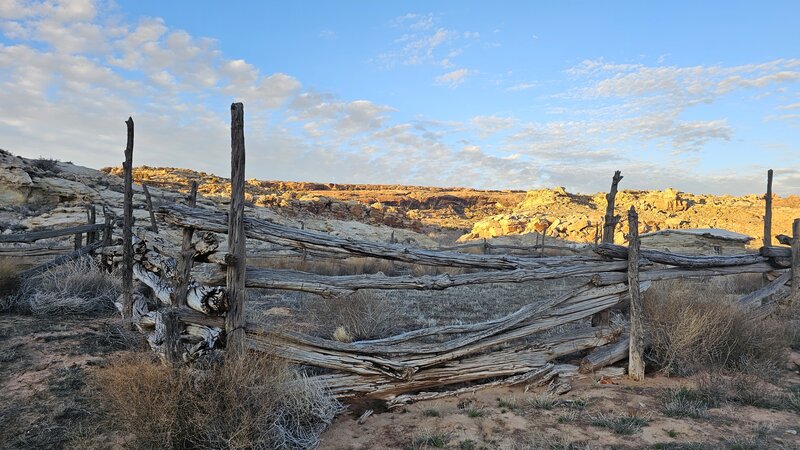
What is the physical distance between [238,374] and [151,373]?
550 millimetres

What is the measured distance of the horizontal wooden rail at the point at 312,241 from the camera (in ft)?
11.9

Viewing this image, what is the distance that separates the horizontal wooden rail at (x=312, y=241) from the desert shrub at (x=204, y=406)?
0.99m

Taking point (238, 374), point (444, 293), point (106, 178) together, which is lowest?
point (444, 293)

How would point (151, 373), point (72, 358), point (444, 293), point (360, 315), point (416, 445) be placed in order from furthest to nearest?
point (444, 293)
point (360, 315)
point (72, 358)
point (416, 445)
point (151, 373)

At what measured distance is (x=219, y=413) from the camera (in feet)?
10.3

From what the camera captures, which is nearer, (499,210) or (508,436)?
(508,436)

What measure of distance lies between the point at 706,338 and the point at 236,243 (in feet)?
16.4

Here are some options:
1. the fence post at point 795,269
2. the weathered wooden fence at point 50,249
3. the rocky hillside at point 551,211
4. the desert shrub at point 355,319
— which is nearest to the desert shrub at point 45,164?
the rocky hillside at point 551,211

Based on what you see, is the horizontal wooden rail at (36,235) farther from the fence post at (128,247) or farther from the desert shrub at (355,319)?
the desert shrub at (355,319)

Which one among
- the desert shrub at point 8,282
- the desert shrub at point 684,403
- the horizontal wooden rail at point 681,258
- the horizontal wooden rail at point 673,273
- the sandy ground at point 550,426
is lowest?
the sandy ground at point 550,426

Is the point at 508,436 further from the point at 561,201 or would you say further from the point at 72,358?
the point at 561,201

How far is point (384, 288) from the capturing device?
4.34m

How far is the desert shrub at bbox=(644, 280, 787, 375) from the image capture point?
5059 millimetres

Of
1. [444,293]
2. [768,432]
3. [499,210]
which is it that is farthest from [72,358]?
[499,210]
